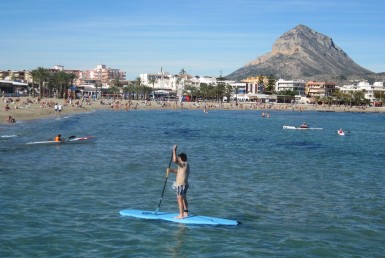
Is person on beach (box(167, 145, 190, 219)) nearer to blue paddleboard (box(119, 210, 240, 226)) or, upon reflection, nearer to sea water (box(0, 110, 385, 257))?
blue paddleboard (box(119, 210, 240, 226))

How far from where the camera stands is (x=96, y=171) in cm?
2747

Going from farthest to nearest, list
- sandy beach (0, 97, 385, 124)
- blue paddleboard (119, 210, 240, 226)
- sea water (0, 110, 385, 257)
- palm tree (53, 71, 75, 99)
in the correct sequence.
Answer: palm tree (53, 71, 75, 99) → sandy beach (0, 97, 385, 124) → blue paddleboard (119, 210, 240, 226) → sea water (0, 110, 385, 257)

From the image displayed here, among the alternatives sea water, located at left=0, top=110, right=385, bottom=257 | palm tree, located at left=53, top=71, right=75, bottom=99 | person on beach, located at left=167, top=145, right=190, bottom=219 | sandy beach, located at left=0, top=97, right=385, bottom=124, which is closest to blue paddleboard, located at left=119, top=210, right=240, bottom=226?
sea water, located at left=0, top=110, right=385, bottom=257

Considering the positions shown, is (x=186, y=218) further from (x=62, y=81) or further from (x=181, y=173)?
(x=62, y=81)

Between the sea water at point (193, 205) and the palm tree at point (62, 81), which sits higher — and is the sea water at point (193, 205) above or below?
below

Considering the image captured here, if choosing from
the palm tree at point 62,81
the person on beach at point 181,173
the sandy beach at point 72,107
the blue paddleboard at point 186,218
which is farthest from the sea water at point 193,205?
the palm tree at point 62,81

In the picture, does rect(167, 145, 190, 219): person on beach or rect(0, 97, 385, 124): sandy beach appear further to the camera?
rect(0, 97, 385, 124): sandy beach

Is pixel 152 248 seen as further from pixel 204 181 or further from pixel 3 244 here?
pixel 204 181

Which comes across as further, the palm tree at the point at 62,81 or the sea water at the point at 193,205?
the palm tree at the point at 62,81

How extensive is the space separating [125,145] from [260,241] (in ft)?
99.7

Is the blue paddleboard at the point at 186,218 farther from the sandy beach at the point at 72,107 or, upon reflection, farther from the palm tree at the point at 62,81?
the palm tree at the point at 62,81

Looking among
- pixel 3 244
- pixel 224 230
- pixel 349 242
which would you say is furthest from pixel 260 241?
pixel 3 244

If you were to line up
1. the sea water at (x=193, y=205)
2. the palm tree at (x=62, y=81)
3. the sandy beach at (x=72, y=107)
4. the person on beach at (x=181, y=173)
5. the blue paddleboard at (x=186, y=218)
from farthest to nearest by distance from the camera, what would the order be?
the palm tree at (x=62, y=81)
the sandy beach at (x=72, y=107)
the blue paddleboard at (x=186, y=218)
the person on beach at (x=181, y=173)
the sea water at (x=193, y=205)

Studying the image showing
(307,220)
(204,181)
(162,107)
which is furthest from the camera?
(162,107)
